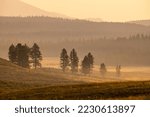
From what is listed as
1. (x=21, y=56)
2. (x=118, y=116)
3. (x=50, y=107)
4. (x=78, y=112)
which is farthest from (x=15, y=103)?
(x=21, y=56)

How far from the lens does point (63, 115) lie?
28.8m

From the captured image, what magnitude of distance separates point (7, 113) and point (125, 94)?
73.8ft

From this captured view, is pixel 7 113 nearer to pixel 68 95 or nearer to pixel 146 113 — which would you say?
pixel 146 113

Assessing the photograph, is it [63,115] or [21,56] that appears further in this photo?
[21,56]

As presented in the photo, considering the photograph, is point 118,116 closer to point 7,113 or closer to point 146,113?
point 146,113

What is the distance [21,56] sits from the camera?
183375mm

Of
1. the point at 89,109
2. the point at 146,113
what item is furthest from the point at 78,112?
the point at 146,113

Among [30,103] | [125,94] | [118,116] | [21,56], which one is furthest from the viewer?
[21,56]

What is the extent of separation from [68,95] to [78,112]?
23698 mm

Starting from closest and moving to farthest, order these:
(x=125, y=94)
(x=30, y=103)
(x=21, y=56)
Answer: (x=30, y=103) → (x=125, y=94) → (x=21, y=56)

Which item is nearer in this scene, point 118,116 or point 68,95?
point 118,116

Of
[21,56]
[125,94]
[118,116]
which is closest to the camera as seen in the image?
[118,116]

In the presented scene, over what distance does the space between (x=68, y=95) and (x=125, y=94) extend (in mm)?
7527

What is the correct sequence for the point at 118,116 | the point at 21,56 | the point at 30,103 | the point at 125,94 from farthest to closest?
the point at 21,56
the point at 125,94
the point at 30,103
the point at 118,116
